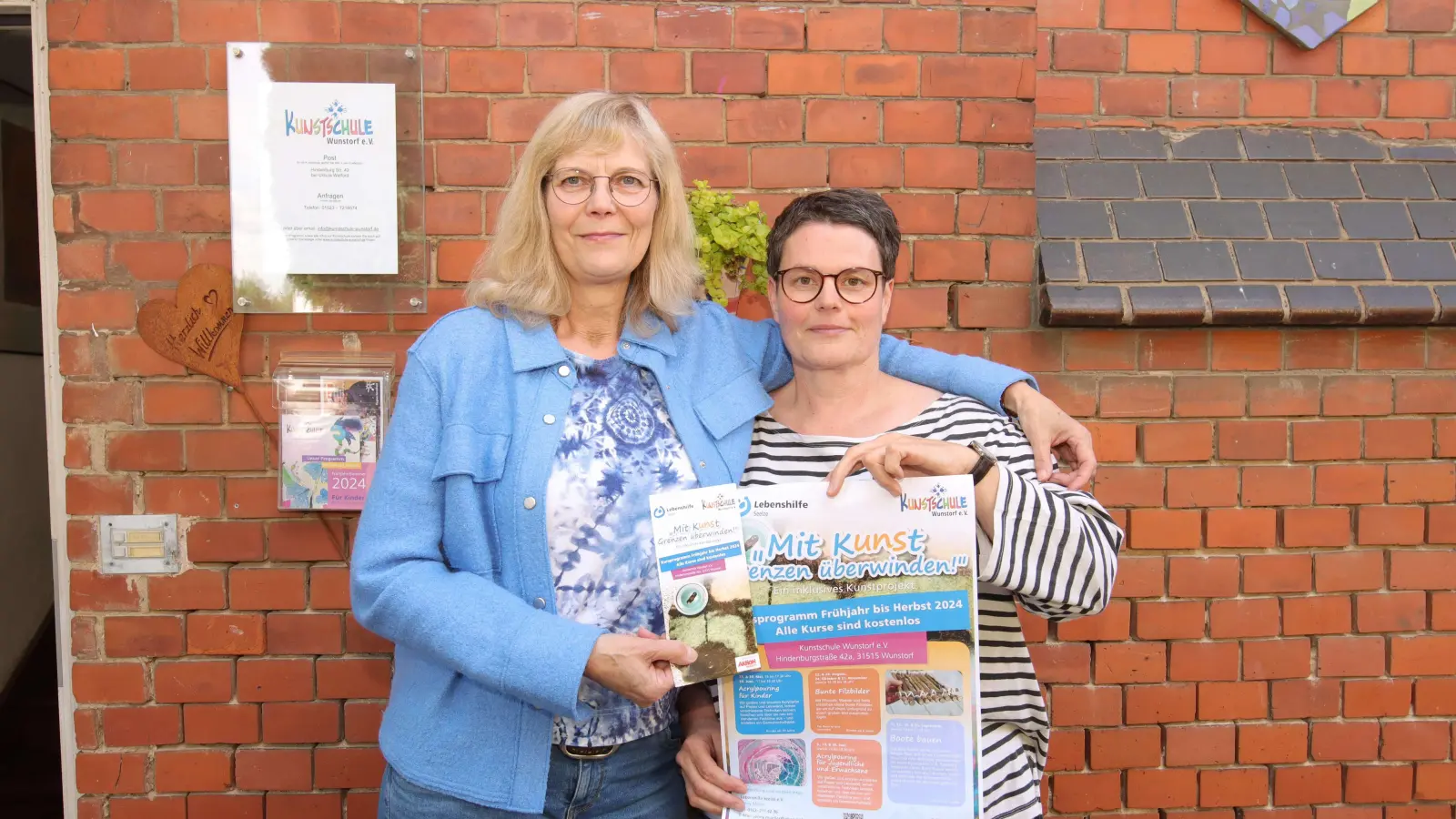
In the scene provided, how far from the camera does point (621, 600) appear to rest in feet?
5.82

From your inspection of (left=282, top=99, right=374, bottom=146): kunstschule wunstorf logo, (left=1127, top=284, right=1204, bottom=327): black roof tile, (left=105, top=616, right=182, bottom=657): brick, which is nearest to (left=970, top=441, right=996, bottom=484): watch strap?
(left=1127, top=284, right=1204, bottom=327): black roof tile

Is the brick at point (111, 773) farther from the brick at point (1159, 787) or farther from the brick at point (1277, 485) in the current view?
the brick at point (1277, 485)

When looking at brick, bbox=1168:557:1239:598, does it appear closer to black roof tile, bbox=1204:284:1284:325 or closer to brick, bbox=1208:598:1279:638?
brick, bbox=1208:598:1279:638

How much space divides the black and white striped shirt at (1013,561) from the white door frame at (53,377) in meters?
1.93

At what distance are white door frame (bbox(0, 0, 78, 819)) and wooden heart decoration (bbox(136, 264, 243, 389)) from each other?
0.25 m

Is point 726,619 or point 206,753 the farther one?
point 206,753

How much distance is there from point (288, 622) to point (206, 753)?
1.40 ft

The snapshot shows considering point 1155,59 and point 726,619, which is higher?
point 1155,59

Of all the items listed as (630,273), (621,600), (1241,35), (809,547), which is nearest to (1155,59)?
(1241,35)

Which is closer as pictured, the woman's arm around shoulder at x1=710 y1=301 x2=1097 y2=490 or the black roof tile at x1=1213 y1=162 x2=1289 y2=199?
the woman's arm around shoulder at x1=710 y1=301 x2=1097 y2=490

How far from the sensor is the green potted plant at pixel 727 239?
2289 mm

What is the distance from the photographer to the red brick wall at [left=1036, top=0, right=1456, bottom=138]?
2.81 metres

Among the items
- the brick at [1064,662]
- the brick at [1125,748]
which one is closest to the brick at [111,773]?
the brick at [1064,662]

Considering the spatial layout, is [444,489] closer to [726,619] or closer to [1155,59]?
[726,619]
